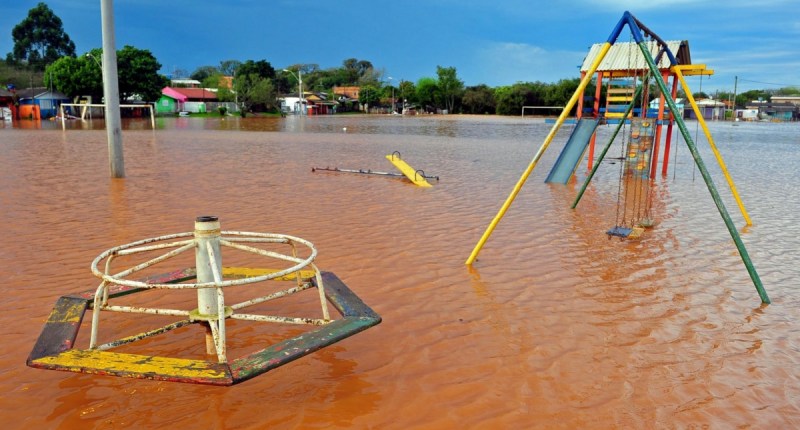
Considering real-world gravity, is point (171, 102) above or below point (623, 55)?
above

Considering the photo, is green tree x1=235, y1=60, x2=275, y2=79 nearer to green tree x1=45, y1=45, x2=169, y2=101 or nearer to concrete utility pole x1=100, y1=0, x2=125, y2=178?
green tree x1=45, y1=45, x2=169, y2=101

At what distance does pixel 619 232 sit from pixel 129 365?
682 centimetres

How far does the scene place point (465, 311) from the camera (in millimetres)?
5188

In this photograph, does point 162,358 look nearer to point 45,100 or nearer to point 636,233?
point 636,233

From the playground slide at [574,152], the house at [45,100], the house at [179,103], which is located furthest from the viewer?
the house at [179,103]

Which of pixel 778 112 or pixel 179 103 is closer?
pixel 179 103

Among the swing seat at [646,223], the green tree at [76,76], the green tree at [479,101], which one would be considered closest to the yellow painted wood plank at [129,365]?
the swing seat at [646,223]

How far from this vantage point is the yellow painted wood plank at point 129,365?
120 inches

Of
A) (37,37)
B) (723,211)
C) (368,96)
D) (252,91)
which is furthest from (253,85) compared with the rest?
(723,211)

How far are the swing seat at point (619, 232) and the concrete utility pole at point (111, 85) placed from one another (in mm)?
9508

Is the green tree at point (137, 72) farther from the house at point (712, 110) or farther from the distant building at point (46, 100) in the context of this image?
the house at point (712, 110)

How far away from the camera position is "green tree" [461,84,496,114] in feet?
345

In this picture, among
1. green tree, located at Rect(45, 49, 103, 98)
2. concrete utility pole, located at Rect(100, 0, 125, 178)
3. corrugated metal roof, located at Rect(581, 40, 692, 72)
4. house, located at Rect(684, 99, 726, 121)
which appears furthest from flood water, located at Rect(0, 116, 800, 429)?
house, located at Rect(684, 99, 726, 121)

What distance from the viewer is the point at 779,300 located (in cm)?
564
